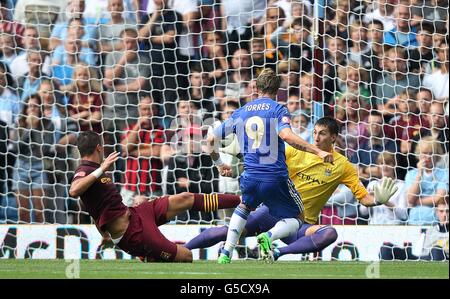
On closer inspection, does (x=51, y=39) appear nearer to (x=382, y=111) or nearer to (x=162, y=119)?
(x=162, y=119)

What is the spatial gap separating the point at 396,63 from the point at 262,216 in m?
3.89

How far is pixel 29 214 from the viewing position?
45.8 feet

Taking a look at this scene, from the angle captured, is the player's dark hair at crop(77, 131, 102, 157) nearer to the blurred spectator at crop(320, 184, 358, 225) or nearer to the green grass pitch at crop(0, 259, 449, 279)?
the green grass pitch at crop(0, 259, 449, 279)

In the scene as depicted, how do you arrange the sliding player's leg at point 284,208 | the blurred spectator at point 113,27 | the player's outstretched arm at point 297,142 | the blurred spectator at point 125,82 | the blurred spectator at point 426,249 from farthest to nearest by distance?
1. the blurred spectator at point 113,27
2. the blurred spectator at point 125,82
3. the blurred spectator at point 426,249
4. the sliding player's leg at point 284,208
5. the player's outstretched arm at point 297,142

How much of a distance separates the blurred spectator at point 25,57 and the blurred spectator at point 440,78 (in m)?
4.96

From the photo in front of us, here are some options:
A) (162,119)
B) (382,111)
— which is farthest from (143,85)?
(382,111)

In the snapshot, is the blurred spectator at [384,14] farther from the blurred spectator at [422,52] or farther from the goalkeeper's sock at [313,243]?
the goalkeeper's sock at [313,243]

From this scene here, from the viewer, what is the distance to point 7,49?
14.5 meters

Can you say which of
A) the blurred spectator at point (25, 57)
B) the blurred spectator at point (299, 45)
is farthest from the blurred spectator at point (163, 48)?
the blurred spectator at point (299, 45)

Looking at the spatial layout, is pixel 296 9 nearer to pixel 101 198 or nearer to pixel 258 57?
pixel 258 57

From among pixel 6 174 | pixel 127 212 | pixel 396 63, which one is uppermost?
pixel 396 63

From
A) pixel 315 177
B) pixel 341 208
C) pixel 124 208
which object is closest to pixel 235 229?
pixel 124 208

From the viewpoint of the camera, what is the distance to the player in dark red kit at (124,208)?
970cm

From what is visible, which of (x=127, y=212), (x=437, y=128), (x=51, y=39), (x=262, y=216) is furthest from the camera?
(x=51, y=39)
